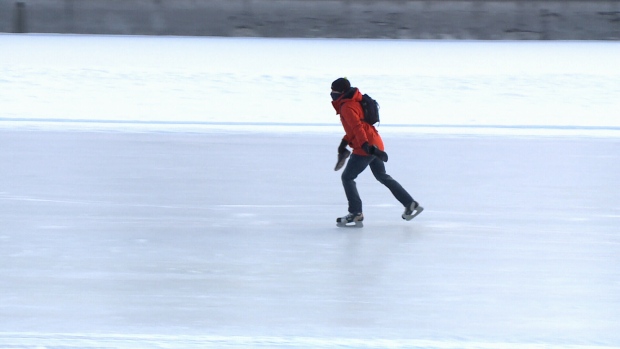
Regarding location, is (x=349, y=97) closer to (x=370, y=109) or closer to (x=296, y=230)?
(x=370, y=109)

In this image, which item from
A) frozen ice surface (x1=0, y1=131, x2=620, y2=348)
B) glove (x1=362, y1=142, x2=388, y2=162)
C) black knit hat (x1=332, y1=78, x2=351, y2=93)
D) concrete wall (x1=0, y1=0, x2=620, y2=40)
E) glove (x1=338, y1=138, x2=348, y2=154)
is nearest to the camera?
frozen ice surface (x1=0, y1=131, x2=620, y2=348)

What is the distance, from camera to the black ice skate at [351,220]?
6461 millimetres

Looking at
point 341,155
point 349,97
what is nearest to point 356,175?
point 341,155

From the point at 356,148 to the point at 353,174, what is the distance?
0.23 metres

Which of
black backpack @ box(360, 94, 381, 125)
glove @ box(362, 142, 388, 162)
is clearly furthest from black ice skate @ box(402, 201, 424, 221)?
black backpack @ box(360, 94, 381, 125)

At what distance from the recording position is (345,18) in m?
16.5

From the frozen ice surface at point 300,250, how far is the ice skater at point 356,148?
137mm

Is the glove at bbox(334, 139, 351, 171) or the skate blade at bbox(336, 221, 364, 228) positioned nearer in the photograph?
the glove at bbox(334, 139, 351, 171)

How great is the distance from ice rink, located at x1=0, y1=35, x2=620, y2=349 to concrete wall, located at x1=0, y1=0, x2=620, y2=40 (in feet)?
9.03

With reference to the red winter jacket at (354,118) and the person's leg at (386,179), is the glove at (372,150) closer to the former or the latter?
the red winter jacket at (354,118)

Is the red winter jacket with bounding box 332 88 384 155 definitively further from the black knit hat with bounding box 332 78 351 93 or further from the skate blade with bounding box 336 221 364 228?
the skate blade with bounding box 336 221 364 228

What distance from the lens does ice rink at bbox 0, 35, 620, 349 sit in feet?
14.1

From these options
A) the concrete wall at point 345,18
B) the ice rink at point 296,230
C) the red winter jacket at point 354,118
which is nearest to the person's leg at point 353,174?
the red winter jacket at point 354,118

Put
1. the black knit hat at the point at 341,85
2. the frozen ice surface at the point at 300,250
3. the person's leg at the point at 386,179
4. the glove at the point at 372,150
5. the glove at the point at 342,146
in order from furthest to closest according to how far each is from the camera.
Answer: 1. the person's leg at the point at 386,179
2. the glove at the point at 342,146
3. the glove at the point at 372,150
4. the black knit hat at the point at 341,85
5. the frozen ice surface at the point at 300,250
